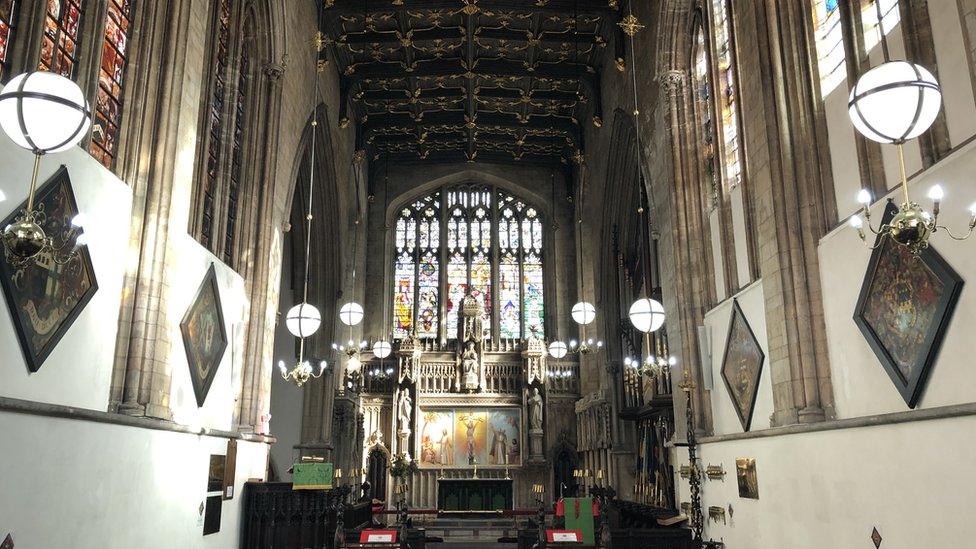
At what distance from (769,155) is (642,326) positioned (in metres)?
3.44

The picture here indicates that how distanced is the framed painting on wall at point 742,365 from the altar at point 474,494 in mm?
12901

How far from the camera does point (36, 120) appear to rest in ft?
15.3

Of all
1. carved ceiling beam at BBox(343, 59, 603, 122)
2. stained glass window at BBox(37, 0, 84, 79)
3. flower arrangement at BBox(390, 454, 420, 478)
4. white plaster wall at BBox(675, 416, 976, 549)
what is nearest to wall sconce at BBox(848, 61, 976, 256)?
white plaster wall at BBox(675, 416, 976, 549)

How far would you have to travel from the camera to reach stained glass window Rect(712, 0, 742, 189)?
12.0 meters

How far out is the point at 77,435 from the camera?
7.11 meters

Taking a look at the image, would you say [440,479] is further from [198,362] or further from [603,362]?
[198,362]

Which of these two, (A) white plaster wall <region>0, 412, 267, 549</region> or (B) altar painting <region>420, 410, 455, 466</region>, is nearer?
(A) white plaster wall <region>0, 412, 267, 549</region>

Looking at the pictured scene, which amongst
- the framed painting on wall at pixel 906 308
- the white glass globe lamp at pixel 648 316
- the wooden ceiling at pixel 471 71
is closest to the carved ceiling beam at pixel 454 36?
the wooden ceiling at pixel 471 71

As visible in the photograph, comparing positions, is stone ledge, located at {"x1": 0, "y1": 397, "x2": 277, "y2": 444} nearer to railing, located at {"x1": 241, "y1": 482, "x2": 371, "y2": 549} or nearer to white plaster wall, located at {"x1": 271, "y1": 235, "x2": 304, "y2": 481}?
railing, located at {"x1": 241, "y1": 482, "x2": 371, "y2": 549}

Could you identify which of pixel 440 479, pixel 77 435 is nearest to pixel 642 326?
pixel 77 435

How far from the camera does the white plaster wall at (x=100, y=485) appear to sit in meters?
6.27

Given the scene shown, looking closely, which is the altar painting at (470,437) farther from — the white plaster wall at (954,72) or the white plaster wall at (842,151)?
the white plaster wall at (954,72)

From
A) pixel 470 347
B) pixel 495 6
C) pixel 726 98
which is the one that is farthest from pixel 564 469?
pixel 726 98

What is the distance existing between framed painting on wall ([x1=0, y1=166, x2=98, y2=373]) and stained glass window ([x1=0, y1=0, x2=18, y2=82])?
3.35 feet
